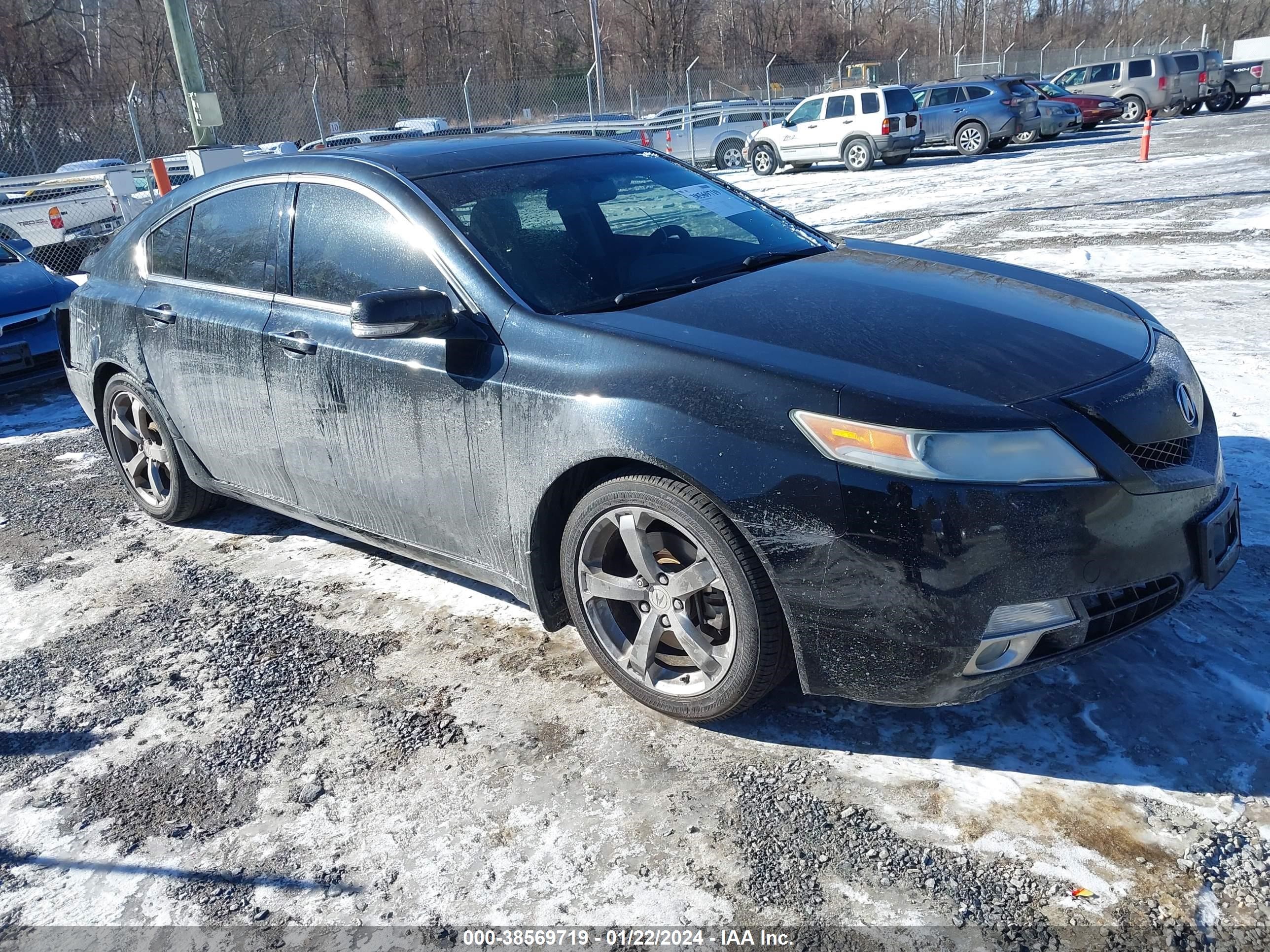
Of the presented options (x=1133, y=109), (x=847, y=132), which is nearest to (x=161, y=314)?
(x=847, y=132)

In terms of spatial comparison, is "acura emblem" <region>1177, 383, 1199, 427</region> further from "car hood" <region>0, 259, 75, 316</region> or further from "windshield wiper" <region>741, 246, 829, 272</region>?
"car hood" <region>0, 259, 75, 316</region>

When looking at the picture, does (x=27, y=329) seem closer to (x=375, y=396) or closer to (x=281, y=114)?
(x=375, y=396)

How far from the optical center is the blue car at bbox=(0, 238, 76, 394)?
7270 mm

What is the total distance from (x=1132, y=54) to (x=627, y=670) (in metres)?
64.2

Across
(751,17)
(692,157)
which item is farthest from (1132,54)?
(692,157)

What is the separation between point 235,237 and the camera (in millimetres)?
4035

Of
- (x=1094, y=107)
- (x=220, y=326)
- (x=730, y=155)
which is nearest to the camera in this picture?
(x=220, y=326)

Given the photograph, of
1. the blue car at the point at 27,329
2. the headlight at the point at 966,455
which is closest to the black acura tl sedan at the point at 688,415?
the headlight at the point at 966,455

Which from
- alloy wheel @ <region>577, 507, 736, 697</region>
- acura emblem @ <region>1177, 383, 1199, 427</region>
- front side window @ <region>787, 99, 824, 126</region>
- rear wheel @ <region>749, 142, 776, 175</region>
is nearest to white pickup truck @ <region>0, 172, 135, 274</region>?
rear wheel @ <region>749, 142, 776, 175</region>

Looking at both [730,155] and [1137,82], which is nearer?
[730,155]

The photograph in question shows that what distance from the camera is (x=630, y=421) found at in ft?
8.98

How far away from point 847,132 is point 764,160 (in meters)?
2.02

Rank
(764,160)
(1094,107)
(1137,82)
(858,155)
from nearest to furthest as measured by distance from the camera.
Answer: (858,155) < (764,160) < (1094,107) < (1137,82)

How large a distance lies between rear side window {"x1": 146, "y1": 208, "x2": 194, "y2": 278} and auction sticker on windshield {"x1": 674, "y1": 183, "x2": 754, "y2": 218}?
2.21m
